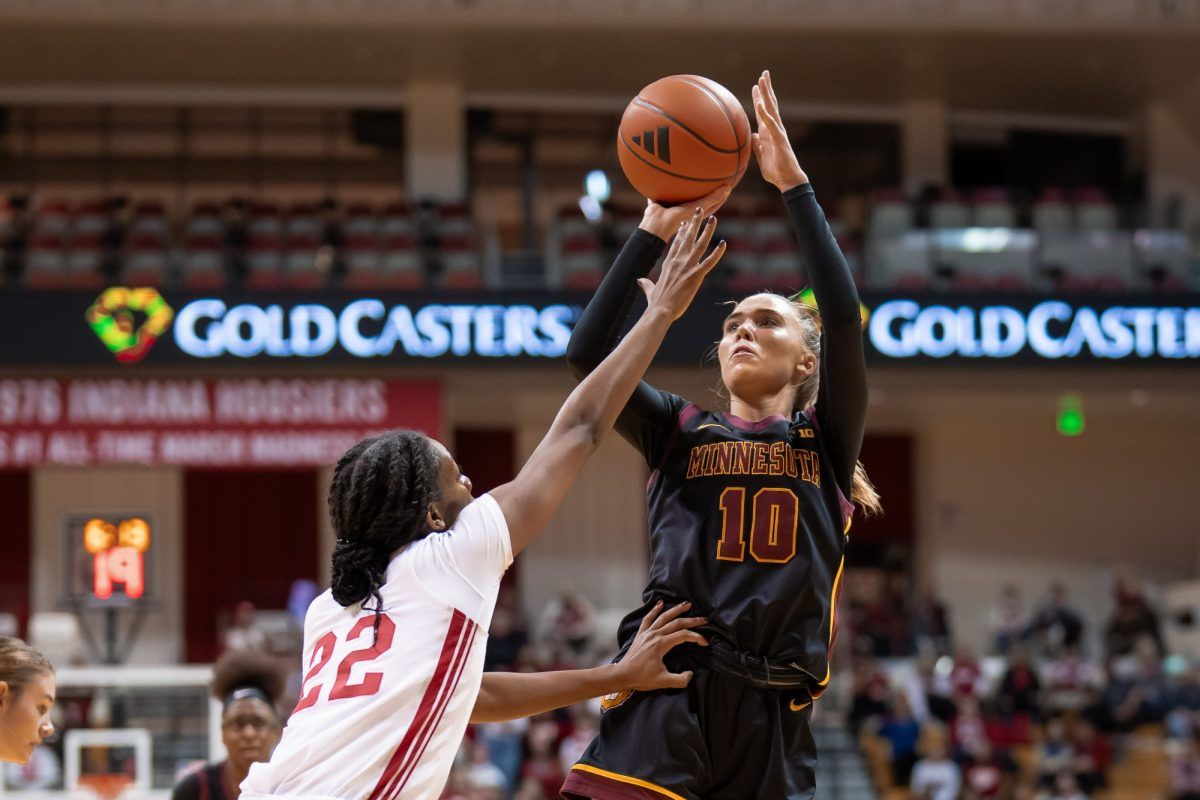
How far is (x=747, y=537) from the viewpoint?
3.10 m

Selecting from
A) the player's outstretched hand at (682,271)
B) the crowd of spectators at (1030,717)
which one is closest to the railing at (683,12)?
the crowd of spectators at (1030,717)

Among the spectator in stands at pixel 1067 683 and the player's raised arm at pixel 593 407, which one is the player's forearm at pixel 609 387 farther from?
the spectator in stands at pixel 1067 683

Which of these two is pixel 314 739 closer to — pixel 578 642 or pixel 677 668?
pixel 677 668

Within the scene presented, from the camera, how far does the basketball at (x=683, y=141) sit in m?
3.35

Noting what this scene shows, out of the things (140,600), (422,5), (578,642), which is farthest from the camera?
(422,5)

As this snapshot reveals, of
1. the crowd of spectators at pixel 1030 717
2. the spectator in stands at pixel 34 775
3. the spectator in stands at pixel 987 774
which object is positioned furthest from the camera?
→ the crowd of spectators at pixel 1030 717

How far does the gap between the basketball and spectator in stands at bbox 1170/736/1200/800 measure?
10.5m

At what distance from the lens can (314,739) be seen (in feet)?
8.32

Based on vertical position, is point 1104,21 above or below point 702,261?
above

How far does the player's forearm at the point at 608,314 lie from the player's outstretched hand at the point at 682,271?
6 centimetres

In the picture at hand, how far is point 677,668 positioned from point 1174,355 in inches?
507

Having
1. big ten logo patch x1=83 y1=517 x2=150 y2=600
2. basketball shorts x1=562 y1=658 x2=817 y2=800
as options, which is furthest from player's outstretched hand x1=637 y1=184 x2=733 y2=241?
big ten logo patch x1=83 y1=517 x2=150 y2=600

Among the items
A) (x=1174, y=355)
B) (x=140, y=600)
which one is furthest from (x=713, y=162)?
(x=1174, y=355)

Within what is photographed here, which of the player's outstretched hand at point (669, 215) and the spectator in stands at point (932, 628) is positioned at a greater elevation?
the player's outstretched hand at point (669, 215)
